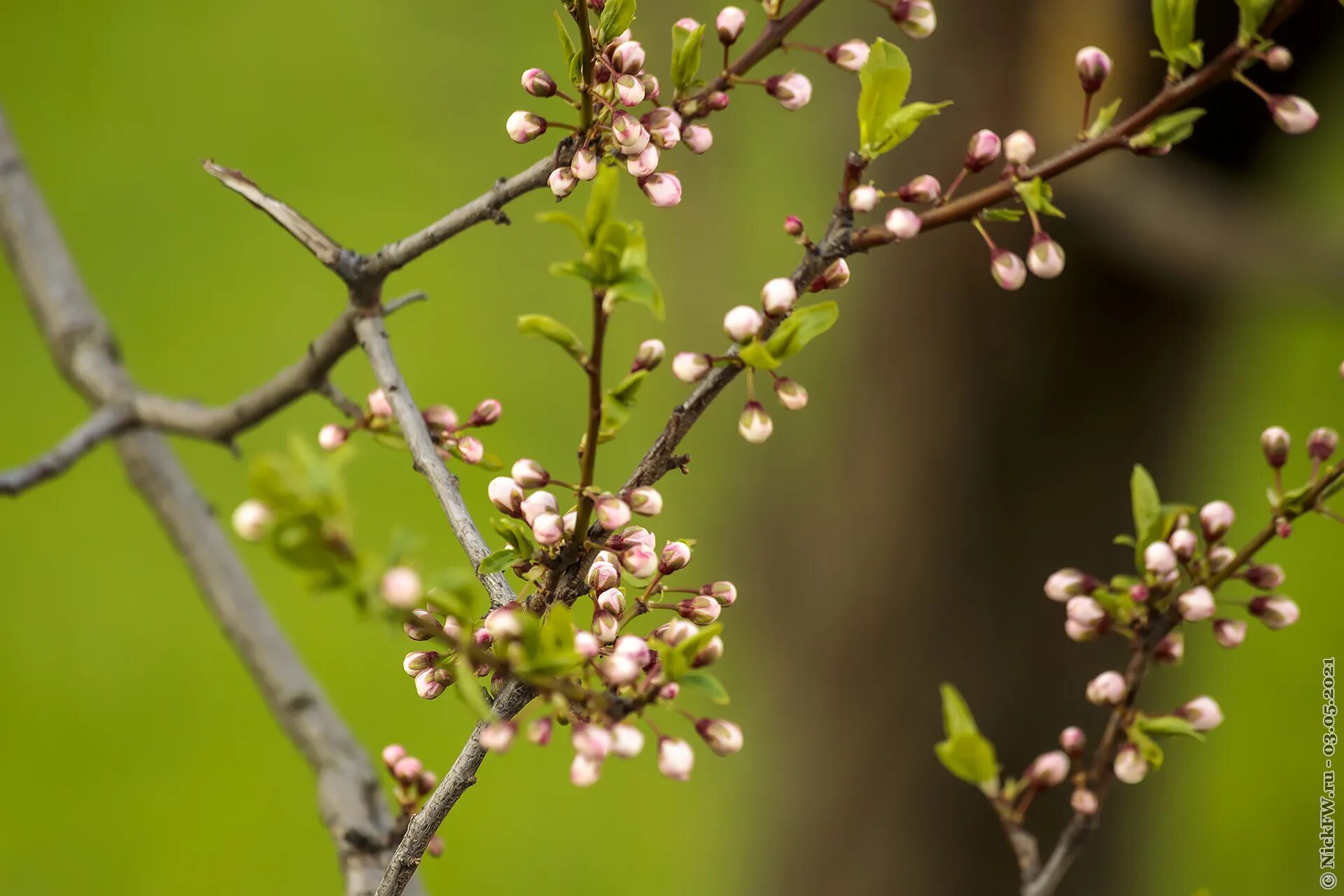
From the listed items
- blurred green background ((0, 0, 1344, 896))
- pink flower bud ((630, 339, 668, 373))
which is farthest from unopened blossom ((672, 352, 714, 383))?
blurred green background ((0, 0, 1344, 896))

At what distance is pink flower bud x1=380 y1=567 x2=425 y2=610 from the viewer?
196mm

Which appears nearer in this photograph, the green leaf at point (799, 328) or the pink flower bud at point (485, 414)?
the green leaf at point (799, 328)

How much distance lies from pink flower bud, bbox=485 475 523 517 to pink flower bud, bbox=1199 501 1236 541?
202mm

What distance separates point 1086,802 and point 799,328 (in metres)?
0.20

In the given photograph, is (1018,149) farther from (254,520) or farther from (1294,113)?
(254,520)

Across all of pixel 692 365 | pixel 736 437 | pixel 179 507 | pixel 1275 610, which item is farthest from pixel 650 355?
pixel 736 437

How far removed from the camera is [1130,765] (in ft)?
1.12

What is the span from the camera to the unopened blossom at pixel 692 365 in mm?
283

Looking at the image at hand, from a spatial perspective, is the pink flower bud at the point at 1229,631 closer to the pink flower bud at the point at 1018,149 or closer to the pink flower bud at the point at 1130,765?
the pink flower bud at the point at 1130,765

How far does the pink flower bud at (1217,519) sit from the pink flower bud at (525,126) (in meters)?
0.22

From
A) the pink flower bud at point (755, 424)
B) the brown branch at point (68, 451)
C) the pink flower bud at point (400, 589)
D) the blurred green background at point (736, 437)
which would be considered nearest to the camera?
the pink flower bud at point (400, 589)

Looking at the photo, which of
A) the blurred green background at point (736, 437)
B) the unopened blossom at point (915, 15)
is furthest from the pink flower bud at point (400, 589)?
the unopened blossom at point (915, 15)

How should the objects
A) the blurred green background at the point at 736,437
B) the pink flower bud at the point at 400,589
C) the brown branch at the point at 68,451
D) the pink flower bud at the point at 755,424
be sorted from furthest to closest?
the blurred green background at the point at 736,437, the brown branch at the point at 68,451, the pink flower bud at the point at 755,424, the pink flower bud at the point at 400,589

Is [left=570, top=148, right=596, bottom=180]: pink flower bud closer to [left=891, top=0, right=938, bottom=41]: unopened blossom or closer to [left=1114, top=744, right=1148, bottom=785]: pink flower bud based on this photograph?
[left=891, top=0, right=938, bottom=41]: unopened blossom
